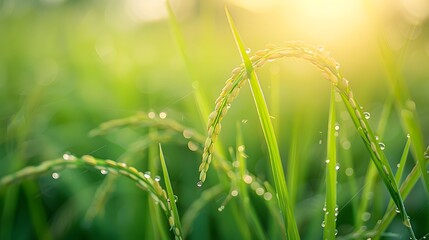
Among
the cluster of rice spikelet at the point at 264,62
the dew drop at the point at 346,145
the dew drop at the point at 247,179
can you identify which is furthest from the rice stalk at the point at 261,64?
the dew drop at the point at 346,145

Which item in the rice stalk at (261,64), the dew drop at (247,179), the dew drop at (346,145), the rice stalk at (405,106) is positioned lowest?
the dew drop at (346,145)

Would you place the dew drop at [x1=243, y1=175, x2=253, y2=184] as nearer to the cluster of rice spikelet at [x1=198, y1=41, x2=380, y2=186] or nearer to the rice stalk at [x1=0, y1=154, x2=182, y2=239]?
the rice stalk at [x1=0, y1=154, x2=182, y2=239]

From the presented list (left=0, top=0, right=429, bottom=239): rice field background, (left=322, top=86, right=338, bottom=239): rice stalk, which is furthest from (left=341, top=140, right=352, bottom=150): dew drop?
(left=322, top=86, right=338, bottom=239): rice stalk

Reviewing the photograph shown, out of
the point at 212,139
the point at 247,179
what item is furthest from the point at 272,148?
the point at 247,179

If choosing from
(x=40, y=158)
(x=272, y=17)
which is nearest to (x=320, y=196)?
(x=40, y=158)

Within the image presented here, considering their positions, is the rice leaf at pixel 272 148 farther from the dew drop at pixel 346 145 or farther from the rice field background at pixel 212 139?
the dew drop at pixel 346 145

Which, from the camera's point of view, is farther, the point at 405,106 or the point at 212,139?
the point at 405,106

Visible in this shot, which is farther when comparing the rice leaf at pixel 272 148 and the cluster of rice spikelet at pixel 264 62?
the rice leaf at pixel 272 148

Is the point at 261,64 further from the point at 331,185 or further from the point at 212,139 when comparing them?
the point at 331,185

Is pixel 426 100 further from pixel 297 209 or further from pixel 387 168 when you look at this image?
pixel 387 168
